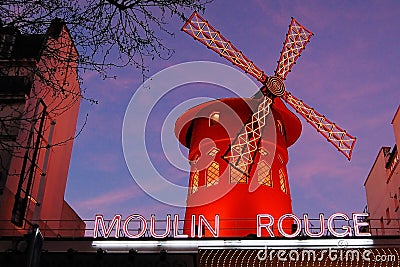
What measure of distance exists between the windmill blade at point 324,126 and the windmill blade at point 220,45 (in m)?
0.92

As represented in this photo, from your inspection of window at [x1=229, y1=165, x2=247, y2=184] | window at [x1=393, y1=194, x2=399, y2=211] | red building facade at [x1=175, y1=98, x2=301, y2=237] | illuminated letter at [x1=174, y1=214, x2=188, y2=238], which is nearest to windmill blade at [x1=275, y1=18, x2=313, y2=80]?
red building facade at [x1=175, y1=98, x2=301, y2=237]

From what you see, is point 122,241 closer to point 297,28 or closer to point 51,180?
point 51,180

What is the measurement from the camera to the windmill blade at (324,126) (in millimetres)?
11016

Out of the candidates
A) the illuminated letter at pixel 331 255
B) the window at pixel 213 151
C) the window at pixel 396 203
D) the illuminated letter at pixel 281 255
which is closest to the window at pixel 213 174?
the window at pixel 213 151

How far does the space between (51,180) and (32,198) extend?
3.54 ft

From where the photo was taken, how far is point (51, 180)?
1012 cm

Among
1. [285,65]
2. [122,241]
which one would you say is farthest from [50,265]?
[285,65]

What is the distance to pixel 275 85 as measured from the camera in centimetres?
1068

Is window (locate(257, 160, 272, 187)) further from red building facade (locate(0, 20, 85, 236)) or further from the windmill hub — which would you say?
red building facade (locate(0, 20, 85, 236))

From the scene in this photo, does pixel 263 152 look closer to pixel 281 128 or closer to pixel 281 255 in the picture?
A: pixel 281 128

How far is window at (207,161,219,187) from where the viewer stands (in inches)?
404

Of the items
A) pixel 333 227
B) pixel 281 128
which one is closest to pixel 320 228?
pixel 333 227

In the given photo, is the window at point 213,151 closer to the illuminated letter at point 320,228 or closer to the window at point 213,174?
the window at point 213,174

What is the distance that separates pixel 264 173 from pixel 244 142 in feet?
2.49
